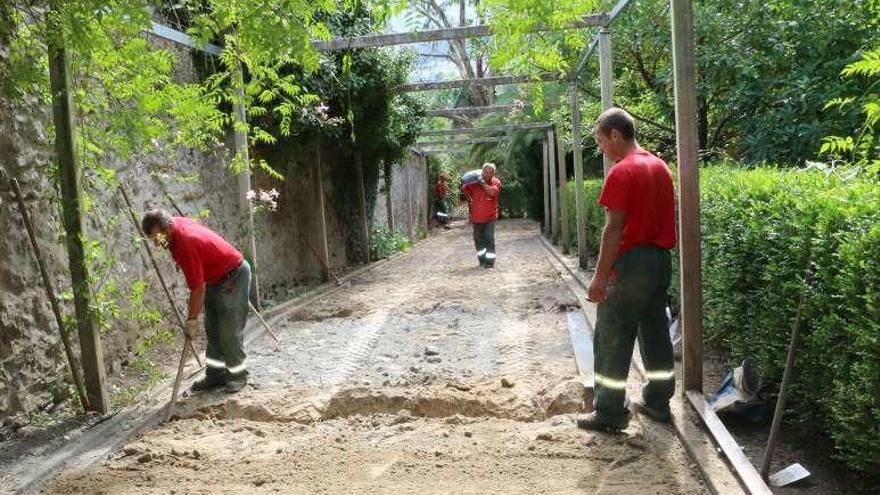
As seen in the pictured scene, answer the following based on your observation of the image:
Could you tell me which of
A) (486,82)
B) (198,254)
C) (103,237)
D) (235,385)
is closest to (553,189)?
(486,82)

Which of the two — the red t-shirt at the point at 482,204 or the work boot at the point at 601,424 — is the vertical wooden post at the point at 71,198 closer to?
the work boot at the point at 601,424

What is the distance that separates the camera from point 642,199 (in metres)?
3.79

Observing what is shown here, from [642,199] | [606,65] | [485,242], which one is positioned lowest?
[485,242]

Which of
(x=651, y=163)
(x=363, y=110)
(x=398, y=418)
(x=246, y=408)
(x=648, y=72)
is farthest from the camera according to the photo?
(x=363, y=110)

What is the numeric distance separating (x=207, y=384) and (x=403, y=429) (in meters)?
1.92

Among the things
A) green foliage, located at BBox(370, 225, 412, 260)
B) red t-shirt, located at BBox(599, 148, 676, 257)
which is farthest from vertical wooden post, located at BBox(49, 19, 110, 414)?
green foliage, located at BBox(370, 225, 412, 260)

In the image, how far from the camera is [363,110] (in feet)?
40.8

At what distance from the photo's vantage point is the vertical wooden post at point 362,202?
14.3 metres

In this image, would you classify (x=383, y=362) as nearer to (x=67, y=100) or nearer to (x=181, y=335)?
(x=181, y=335)

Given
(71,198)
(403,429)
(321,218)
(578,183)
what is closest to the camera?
(403,429)

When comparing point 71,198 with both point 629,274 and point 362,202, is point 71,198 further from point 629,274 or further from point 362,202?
point 362,202

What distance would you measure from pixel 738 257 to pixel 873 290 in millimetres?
1911

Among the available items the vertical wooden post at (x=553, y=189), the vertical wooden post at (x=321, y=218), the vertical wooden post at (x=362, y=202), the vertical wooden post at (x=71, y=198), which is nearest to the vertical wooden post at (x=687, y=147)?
the vertical wooden post at (x=71, y=198)

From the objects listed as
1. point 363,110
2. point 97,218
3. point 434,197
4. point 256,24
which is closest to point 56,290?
point 97,218
